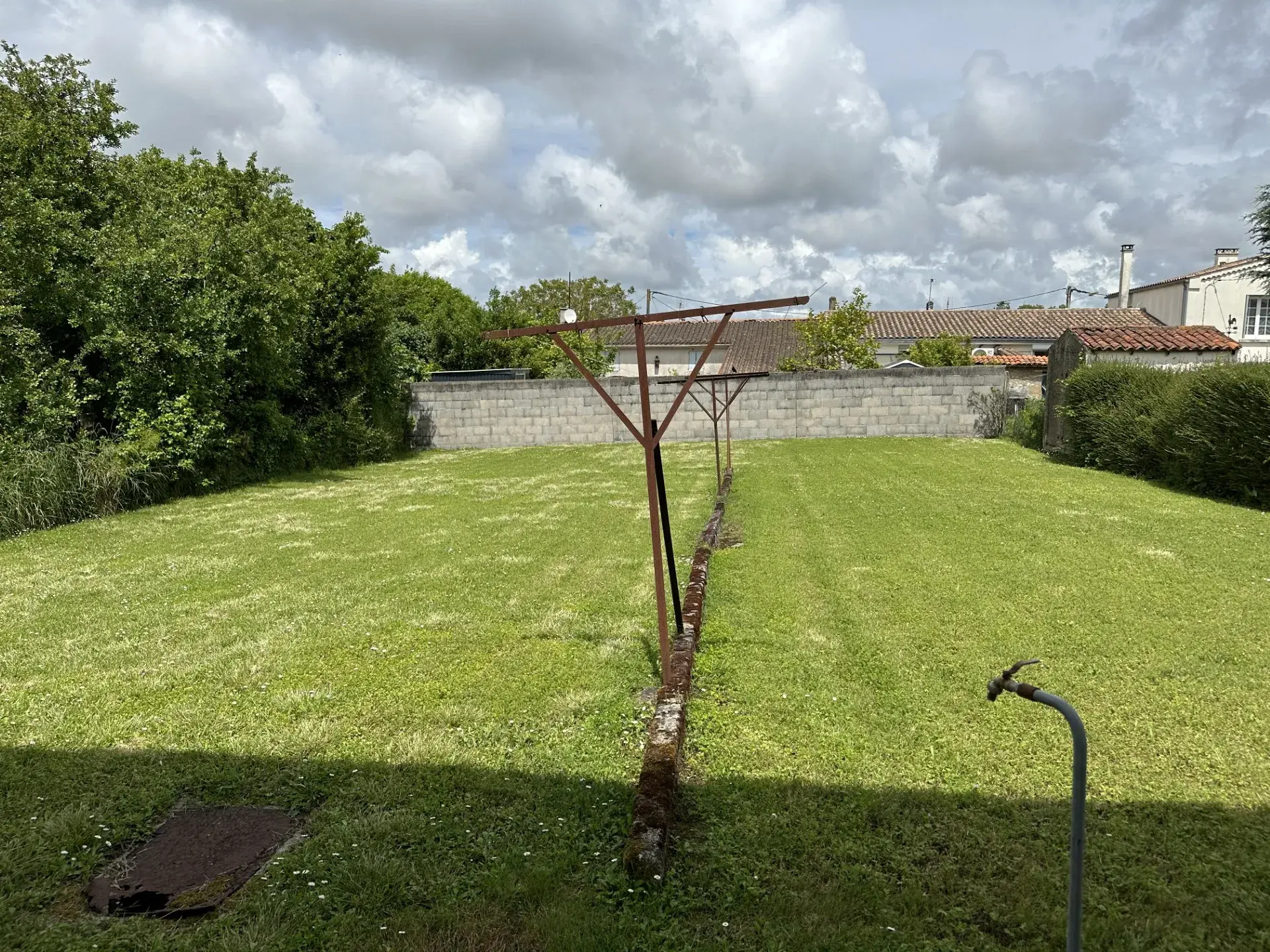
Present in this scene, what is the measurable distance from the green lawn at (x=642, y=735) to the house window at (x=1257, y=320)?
2690 centimetres

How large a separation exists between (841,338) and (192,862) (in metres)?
22.8

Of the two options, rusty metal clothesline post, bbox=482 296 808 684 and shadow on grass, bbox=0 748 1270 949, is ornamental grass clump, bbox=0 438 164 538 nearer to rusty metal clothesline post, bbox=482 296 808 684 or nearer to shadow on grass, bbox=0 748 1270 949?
shadow on grass, bbox=0 748 1270 949

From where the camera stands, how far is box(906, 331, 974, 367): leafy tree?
2548cm

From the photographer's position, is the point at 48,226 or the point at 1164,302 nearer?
the point at 48,226

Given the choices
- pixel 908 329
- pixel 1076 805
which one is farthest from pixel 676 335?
pixel 1076 805

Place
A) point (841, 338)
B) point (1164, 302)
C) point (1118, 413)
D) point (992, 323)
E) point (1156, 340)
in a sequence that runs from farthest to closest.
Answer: point (992, 323), point (1164, 302), point (841, 338), point (1156, 340), point (1118, 413)

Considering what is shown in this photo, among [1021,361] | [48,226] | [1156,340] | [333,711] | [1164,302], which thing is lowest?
[333,711]

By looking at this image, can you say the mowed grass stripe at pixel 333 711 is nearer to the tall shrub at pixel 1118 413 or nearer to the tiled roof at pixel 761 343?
the tall shrub at pixel 1118 413

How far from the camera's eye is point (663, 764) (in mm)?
2973

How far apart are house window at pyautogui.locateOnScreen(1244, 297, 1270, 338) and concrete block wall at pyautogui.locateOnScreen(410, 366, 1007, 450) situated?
18.1 metres

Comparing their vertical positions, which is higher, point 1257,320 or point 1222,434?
point 1257,320

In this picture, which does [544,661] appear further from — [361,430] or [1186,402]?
[361,430]

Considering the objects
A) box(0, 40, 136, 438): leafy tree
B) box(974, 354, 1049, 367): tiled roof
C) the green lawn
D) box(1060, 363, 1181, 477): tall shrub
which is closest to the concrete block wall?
box(974, 354, 1049, 367): tiled roof

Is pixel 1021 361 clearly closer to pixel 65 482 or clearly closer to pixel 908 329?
pixel 908 329
